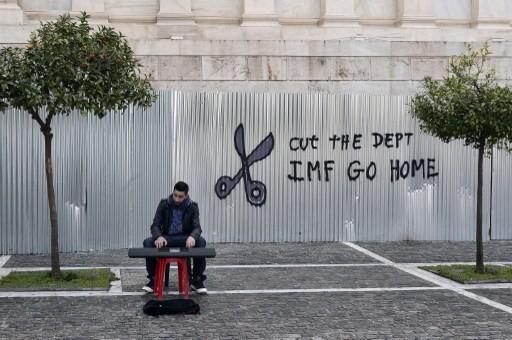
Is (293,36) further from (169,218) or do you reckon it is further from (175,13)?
(169,218)

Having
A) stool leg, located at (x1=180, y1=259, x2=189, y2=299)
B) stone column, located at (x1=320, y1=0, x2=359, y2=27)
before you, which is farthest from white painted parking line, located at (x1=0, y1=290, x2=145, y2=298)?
stone column, located at (x1=320, y1=0, x2=359, y2=27)

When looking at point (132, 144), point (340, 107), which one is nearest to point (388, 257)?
point (340, 107)

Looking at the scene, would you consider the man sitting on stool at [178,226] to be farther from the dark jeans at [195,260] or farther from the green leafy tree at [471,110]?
the green leafy tree at [471,110]

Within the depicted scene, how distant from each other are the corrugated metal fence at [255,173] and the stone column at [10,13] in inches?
217

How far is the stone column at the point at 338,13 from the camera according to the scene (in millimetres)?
20750

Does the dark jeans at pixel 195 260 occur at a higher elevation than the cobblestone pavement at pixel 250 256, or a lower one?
higher

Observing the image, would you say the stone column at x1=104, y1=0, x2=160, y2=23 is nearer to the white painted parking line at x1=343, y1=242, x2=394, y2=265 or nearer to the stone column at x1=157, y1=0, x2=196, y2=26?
the stone column at x1=157, y1=0, x2=196, y2=26

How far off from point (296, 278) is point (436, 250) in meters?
4.76

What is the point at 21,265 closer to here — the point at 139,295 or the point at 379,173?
the point at 139,295

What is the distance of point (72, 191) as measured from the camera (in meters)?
15.1

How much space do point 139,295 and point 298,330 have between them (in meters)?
2.83

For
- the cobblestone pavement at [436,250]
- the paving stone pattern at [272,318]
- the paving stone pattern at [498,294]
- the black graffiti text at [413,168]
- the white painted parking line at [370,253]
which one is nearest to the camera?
the paving stone pattern at [272,318]

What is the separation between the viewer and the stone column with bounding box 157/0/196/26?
65.8ft

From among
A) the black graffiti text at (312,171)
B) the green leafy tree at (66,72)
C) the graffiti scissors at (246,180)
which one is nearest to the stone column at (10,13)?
the graffiti scissors at (246,180)
